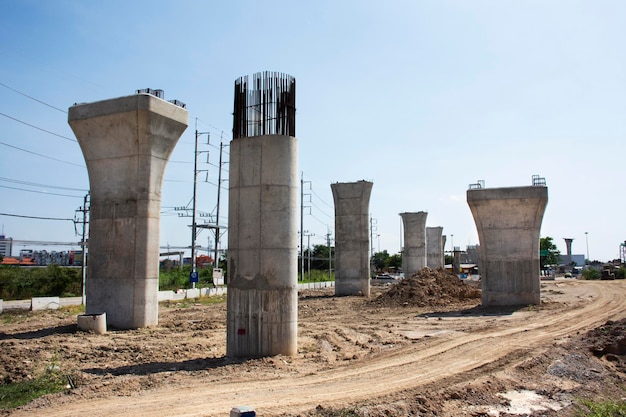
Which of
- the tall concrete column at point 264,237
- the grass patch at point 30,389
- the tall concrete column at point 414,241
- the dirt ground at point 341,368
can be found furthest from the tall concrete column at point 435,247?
the grass patch at point 30,389

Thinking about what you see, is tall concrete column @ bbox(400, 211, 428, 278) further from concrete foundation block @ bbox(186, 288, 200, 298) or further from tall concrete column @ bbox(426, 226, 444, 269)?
concrete foundation block @ bbox(186, 288, 200, 298)

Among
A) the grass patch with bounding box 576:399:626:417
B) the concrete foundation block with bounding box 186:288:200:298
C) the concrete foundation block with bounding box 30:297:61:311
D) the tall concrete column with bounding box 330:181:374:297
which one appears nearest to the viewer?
the grass patch with bounding box 576:399:626:417

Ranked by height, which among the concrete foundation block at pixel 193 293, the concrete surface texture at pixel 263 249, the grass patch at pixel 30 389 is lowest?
the concrete foundation block at pixel 193 293

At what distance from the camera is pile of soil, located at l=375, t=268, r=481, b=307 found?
29.0 m

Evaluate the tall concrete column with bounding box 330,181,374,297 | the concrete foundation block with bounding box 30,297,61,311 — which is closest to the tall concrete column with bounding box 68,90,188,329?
the concrete foundation block with bounding box 30,297,61,311

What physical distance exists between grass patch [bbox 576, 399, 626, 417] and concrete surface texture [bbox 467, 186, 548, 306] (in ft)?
53.0

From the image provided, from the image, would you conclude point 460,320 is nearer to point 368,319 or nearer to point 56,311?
point 368,319

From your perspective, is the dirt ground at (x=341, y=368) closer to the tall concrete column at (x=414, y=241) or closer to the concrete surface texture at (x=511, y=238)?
the concrete surface texture at (x=511, y=238)

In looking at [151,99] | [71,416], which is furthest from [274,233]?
[151,99]

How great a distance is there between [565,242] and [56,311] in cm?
12254

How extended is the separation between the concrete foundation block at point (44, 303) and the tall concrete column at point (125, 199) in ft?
27.9

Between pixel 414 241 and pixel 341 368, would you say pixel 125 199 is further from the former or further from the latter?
pixel 414 241

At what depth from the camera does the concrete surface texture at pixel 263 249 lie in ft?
38.6

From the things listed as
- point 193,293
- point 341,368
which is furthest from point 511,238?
point 193,293
